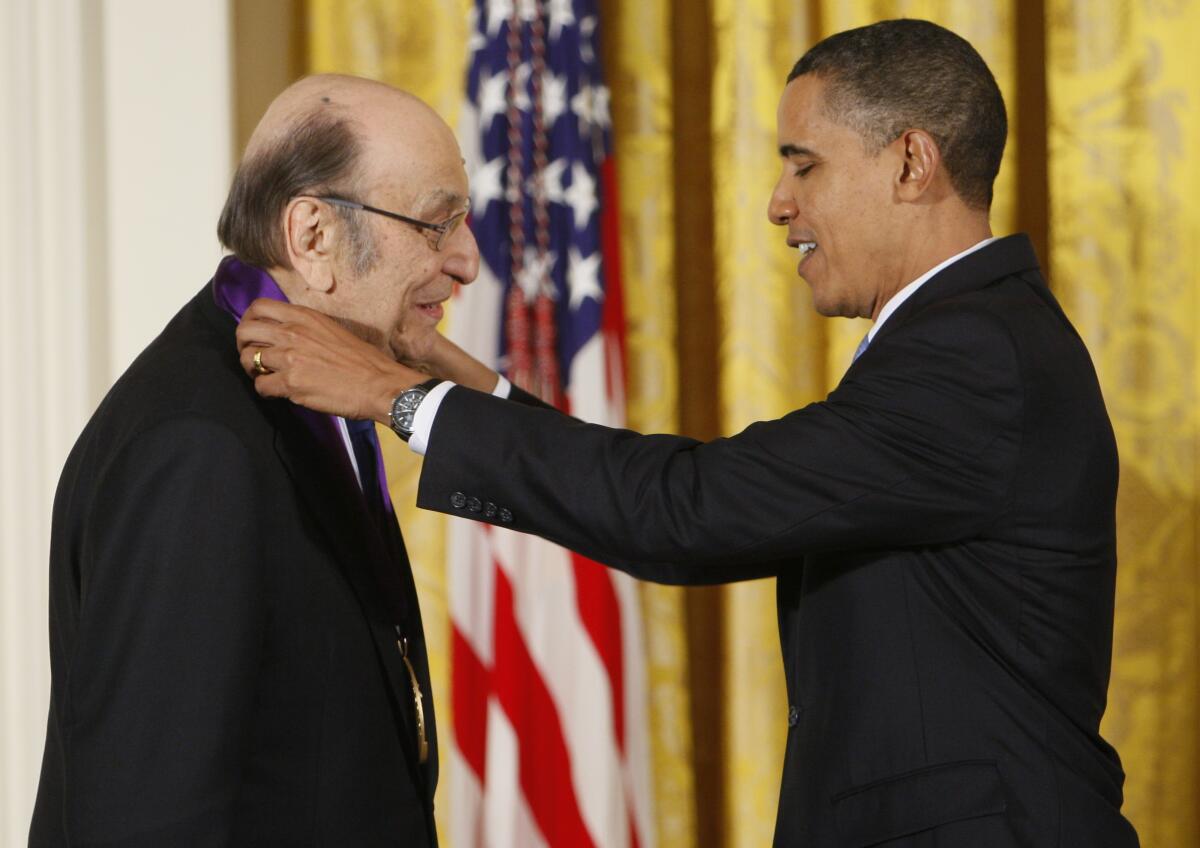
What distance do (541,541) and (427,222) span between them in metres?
1.38

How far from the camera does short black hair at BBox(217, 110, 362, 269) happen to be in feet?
5.58

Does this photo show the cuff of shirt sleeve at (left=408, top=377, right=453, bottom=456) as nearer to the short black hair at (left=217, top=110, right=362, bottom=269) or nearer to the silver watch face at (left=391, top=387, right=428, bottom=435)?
the silver watch face at (left=391, top=387, right=428, bottom=435)

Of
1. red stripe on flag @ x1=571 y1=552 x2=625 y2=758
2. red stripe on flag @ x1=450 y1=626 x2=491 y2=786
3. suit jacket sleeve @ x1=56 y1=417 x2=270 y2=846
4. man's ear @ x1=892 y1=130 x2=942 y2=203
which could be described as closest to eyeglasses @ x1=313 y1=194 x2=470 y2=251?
suit jacket sleeve @ x1=56 y1=417 x2=270 y2=846

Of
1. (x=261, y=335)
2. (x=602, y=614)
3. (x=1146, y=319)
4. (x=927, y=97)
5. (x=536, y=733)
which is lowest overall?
(x=536, y=733)

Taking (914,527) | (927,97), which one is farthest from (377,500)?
(927,97)

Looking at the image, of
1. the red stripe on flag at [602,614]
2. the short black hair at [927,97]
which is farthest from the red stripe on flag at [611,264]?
the short black hair at [927,97]

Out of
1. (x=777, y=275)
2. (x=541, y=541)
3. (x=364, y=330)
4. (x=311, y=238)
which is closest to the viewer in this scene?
(x=311, y=238)

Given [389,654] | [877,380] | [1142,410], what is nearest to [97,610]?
[389,654]

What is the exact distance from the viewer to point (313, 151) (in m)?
1.70

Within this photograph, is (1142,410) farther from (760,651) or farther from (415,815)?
(415,815)

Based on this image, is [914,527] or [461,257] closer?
[914,527]

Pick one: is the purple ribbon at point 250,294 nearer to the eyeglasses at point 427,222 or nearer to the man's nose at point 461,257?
the eyeglasses at point 427,222

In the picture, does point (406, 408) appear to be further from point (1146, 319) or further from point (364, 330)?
point (1146, 319)

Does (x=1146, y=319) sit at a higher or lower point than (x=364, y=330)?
higher
